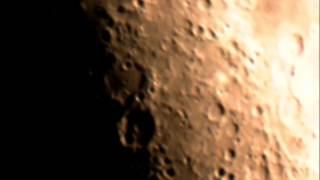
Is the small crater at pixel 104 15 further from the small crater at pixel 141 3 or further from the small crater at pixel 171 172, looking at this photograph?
the small crater at pixel 171 172

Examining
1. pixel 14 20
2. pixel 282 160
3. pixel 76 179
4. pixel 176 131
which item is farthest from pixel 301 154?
pixel 14 20

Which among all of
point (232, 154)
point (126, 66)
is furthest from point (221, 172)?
point (126, 66)

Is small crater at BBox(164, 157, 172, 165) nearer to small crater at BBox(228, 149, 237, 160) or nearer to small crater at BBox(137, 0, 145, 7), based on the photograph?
small crater at BBox(228, 149, 237, 160)

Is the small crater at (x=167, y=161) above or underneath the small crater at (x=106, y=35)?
underneath

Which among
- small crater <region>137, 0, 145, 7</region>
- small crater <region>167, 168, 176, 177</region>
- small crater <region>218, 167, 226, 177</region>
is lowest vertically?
small crater <region>167, 168, 176, 177</region>

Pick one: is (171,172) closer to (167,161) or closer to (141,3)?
(167,161)

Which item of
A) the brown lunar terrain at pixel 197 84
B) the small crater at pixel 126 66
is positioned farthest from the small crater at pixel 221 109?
the small crater at pixel 126 66

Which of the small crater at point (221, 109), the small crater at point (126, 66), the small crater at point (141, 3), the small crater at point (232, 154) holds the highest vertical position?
the small crater at point (141, 3)

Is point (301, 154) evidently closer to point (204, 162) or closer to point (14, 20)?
point (204, 162)

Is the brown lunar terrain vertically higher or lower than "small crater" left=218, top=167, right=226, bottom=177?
higher

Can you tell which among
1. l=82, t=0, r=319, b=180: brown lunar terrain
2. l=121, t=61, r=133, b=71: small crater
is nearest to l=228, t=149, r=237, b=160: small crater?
l=82, t=0, r=319, b=180: brown lunar terrain
